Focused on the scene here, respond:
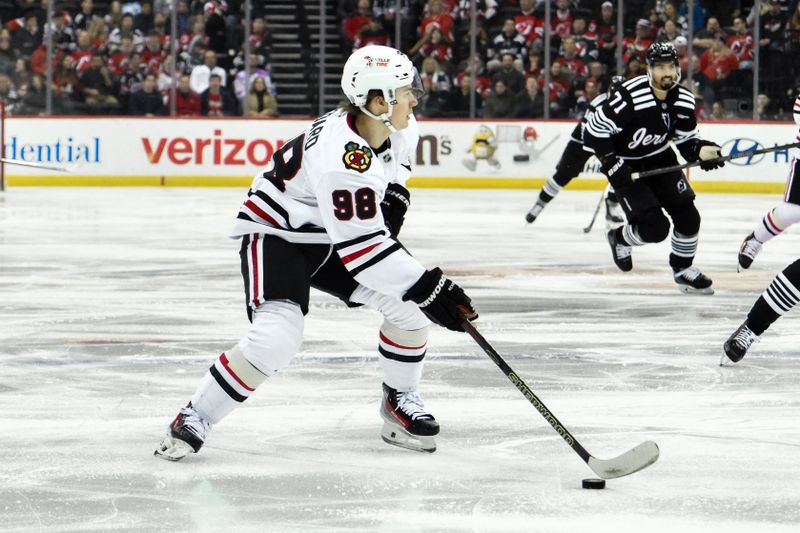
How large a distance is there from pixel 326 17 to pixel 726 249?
24.5 ft

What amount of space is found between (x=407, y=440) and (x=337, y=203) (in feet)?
2.29

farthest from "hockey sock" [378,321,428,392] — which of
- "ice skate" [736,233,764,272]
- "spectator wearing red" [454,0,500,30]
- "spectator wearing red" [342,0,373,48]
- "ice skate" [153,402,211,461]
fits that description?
"spectator wearing red" [342,0,373,48]

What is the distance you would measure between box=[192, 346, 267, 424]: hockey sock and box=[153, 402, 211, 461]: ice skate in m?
0.04

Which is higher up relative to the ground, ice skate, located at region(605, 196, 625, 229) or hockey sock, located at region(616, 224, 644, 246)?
hockey sock, located at region(616, 224, 644, 246)

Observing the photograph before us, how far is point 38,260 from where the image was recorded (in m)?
8.32

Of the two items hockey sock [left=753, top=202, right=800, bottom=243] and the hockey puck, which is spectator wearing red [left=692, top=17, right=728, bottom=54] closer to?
hockey sock [left=753, top=202, right=800, bottom=243]

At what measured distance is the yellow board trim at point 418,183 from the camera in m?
14.7

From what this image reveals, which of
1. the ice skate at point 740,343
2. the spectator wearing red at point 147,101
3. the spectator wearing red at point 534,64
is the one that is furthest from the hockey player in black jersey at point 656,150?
the spectator wearing red at point 147,101

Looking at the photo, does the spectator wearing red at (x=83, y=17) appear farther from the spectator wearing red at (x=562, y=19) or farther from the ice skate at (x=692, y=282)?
the ice skate at (x=692, y=282)

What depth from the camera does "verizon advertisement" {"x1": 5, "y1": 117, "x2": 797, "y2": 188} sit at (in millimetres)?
14633

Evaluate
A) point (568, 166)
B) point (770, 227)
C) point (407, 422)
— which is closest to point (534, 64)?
point (568, 166)

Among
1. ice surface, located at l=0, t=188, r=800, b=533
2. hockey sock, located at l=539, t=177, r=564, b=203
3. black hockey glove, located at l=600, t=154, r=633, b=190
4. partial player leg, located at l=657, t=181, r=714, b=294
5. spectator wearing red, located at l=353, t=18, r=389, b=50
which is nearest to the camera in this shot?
ice surface, located at l=0, t=188, r=800, b=533

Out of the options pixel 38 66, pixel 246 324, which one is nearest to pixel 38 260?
pixel 246 324

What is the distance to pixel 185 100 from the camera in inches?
593
